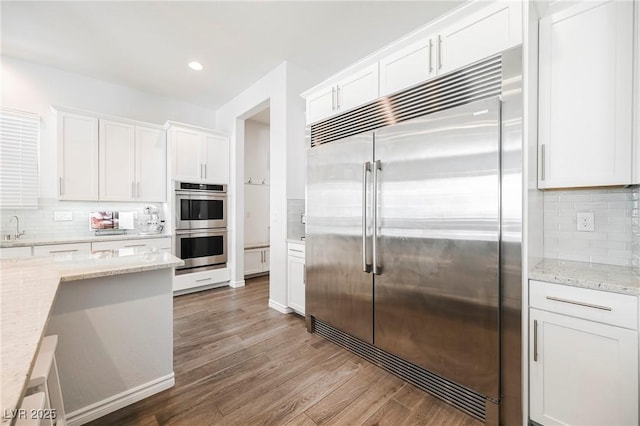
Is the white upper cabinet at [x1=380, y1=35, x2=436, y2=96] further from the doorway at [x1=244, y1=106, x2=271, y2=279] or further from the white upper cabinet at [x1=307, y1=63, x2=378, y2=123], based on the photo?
the doorway at [x1=244, y1=106, x2=271, y2=279]

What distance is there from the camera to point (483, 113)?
1.60 meters

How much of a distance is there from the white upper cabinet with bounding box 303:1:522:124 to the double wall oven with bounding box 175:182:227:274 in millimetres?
2640

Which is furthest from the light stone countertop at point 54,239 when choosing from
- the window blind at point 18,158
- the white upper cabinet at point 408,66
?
the white upper cabinet at point 408,66

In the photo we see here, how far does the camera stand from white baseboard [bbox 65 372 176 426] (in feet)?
5.19

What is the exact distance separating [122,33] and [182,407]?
3435mm

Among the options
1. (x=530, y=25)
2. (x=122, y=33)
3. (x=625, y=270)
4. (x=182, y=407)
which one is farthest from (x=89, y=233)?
(x=625, y=270)

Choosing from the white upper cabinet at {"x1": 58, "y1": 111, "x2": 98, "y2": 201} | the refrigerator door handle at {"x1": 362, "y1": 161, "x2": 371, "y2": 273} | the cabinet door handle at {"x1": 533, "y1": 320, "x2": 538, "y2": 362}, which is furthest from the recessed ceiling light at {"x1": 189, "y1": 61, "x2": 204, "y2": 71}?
the cabinet door handle at {"x1": 533, "y1": 320, "x2": 538, "y2": 362}

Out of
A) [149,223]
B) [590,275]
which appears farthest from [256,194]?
[590,275]

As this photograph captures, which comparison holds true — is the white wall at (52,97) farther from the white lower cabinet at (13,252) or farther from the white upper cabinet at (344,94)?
the white upper cabinet at (344,94)

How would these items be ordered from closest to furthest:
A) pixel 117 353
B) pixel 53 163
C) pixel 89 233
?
pixel 117 353
pixel 53 163
pixel 89 233

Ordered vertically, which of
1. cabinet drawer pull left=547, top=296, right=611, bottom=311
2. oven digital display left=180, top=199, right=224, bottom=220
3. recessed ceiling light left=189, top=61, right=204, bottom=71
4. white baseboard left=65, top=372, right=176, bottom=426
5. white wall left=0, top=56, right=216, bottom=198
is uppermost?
recessed ceiling light left=189, top=61, right=204, bottom=71

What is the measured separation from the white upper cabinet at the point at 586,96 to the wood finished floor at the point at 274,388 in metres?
1.63

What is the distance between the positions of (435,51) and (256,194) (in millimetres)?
4100

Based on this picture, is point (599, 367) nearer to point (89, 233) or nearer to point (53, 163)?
point (89, 233)
